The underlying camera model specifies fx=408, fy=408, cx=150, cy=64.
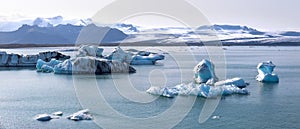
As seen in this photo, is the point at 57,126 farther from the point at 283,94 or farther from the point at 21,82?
the point at 21,82

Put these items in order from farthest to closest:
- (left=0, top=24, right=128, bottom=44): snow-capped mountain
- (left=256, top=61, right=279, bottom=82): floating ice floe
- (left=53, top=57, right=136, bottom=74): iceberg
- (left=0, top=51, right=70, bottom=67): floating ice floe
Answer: (left=0, top=24, right=128, bottom=44): snow-capped mountain → (left=0, top=51, right=70, bottom=67): floating ice floe → (left=53, top=57, right=136, bottom=74): iceberg → (left=256, top=61, right=279, bottom=82): floating ice floe

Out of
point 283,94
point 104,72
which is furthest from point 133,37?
point 283,94

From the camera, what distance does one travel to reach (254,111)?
37.3 ft

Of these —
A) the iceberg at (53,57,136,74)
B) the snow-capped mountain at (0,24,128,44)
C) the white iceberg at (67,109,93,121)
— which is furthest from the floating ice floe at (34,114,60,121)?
the snow-capped mountain at (0,24,128,44)

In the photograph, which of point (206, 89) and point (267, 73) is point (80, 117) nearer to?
point (206, 89)

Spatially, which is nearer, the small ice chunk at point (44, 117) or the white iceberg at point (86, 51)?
the small ice chunk at point (44, 117)

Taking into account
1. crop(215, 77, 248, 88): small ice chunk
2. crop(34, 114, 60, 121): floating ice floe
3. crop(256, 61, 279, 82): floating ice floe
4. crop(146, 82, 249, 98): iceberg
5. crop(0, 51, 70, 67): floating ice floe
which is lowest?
crop(34, 114, 60, 121): floating ice floe

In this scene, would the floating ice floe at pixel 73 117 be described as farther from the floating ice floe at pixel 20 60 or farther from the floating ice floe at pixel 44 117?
the floating ice floe at pixel 20 60

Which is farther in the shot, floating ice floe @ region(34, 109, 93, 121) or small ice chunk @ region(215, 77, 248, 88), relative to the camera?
small ice chunk @ region(215, 77, 248, 88)

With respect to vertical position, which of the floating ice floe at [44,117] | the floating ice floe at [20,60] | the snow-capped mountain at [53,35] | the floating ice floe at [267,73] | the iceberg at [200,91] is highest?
the snow-capped mountain at [53,35]

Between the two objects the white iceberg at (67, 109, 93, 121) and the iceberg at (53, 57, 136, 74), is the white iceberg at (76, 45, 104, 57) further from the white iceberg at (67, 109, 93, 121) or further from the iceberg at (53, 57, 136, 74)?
the white iceberg at (67, 109, 93, 121)

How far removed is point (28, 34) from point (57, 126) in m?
87.5

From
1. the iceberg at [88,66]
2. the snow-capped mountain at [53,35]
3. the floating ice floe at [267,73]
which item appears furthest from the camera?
the snow-capped mountain at [53,35]

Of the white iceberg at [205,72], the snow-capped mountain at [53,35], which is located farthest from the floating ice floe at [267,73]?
the snow-capped mountain at [53,35]
